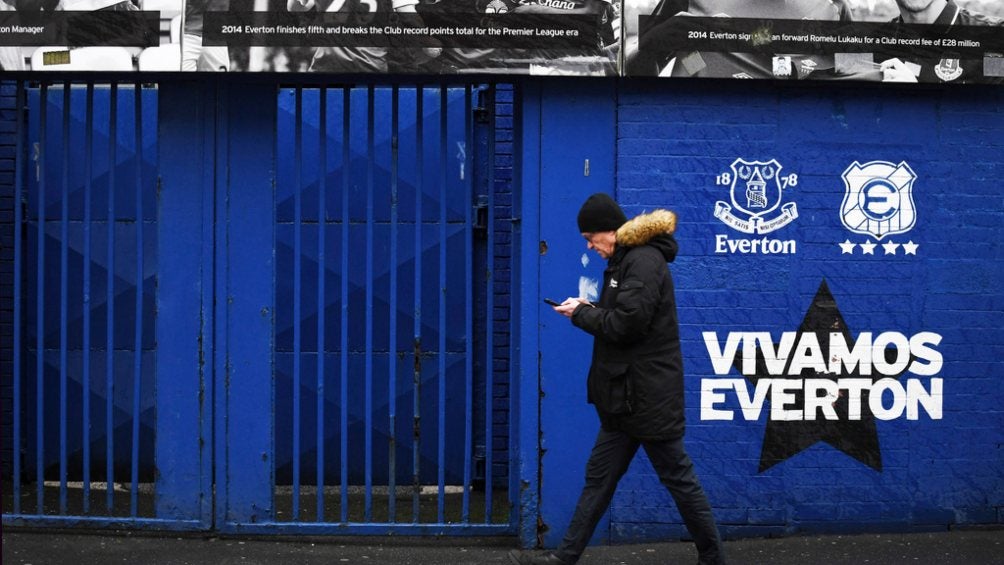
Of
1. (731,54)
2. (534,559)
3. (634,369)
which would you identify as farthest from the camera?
(731,54)

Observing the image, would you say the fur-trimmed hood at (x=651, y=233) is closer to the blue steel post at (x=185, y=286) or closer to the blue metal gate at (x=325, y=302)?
the blue metal gate at (x=325, y=302)

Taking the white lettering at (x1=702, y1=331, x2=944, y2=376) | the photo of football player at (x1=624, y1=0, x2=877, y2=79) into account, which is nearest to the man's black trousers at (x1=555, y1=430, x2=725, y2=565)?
the white lettering at (x1=702, y1=331, x2=944, y2=376)

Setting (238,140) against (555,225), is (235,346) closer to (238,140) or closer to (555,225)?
(238,140)

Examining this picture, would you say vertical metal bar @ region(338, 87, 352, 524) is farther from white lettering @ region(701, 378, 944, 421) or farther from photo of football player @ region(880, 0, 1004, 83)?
photo of football player @ region(880, 0, 1004, 83)

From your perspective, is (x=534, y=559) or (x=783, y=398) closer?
(x=534, y=559)

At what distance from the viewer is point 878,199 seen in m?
6.57

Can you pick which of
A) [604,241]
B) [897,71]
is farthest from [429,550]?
[897,71]

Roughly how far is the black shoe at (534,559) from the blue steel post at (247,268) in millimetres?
1529

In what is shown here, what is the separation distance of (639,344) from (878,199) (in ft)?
6.79

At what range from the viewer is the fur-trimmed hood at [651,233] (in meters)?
5.39

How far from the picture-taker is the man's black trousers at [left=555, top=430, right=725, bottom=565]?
17.5 ft

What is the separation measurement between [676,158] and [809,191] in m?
0.76

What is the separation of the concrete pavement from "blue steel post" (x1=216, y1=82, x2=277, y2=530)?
0.52m

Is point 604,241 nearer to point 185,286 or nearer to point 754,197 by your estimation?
point 754,197
